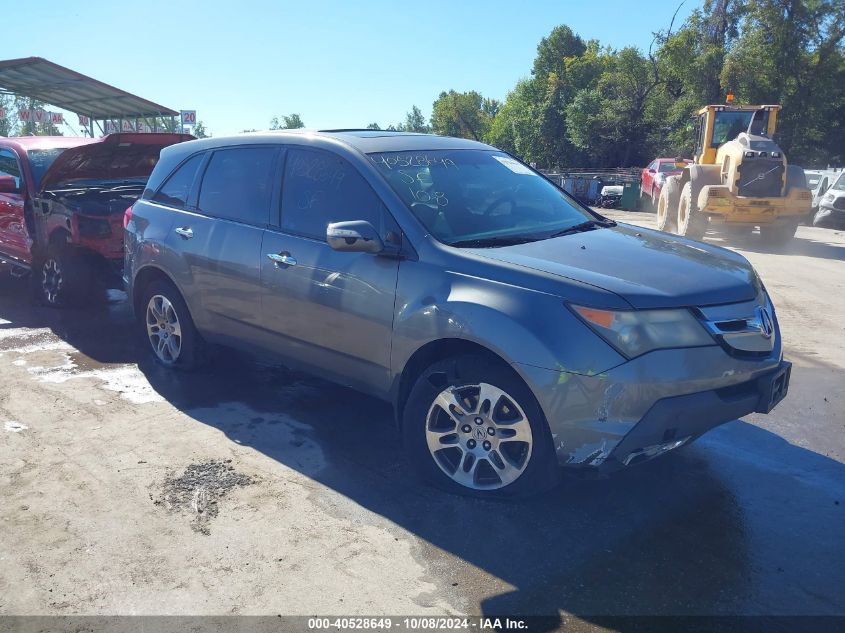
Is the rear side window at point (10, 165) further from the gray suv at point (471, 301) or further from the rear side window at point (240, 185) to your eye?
the rear side window at point (240, 185)

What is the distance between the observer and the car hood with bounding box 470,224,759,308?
3.19 m

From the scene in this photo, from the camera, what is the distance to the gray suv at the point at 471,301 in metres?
3.10

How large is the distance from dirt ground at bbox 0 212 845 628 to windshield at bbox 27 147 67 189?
377 centimetres

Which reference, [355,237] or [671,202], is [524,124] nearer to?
[671,202]

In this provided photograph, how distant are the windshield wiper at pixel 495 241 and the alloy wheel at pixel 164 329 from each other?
2.61 m

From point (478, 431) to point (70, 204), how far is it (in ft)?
18.5

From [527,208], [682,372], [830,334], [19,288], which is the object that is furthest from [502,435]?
[19,288]

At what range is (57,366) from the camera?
5.80 metres

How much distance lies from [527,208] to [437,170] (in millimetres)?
597

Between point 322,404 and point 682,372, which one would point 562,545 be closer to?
point 682,372

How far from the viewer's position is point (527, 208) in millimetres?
4316

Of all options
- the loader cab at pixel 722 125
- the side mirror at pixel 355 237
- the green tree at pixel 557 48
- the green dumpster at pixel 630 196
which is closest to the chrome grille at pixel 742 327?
the side mirror at pixel 355 237

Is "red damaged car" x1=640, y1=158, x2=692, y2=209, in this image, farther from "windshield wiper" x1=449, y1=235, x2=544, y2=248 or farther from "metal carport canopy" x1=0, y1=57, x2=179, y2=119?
"windshield wiper" x1=449, y1=235, x2=544, y2=248

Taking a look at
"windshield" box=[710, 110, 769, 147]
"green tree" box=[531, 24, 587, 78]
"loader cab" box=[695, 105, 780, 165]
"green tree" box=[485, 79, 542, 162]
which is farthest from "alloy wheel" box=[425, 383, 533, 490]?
"green tree" box=[531, 24, 587, 78]
